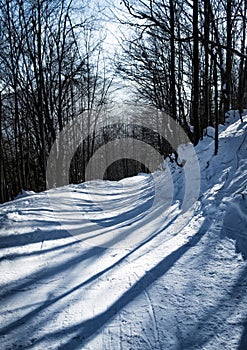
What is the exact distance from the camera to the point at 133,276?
91.0 inches

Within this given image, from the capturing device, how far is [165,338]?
5.12ft

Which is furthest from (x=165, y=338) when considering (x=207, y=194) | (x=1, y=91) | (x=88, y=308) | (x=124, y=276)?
(x=1, y=91)

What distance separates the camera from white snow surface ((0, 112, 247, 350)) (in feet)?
5.25

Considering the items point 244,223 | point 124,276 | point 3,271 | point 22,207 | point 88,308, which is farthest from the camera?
point 22,207

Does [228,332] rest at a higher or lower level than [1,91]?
lower

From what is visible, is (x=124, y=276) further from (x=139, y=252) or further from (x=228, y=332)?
(x=228, y=332)

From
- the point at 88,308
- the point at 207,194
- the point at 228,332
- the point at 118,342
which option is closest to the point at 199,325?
the point at 228,332

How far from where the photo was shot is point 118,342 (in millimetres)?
1546

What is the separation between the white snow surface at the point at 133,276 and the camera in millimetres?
1602

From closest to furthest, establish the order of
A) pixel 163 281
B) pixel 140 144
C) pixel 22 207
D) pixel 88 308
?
pixel 88 308 < pixel 163 281 < pixel 22 207 < pixel 140 144

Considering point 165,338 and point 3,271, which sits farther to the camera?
point 3,271

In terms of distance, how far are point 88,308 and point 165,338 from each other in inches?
23.9

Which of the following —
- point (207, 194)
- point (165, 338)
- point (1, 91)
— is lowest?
point (165, 338)

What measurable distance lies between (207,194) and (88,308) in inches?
107
